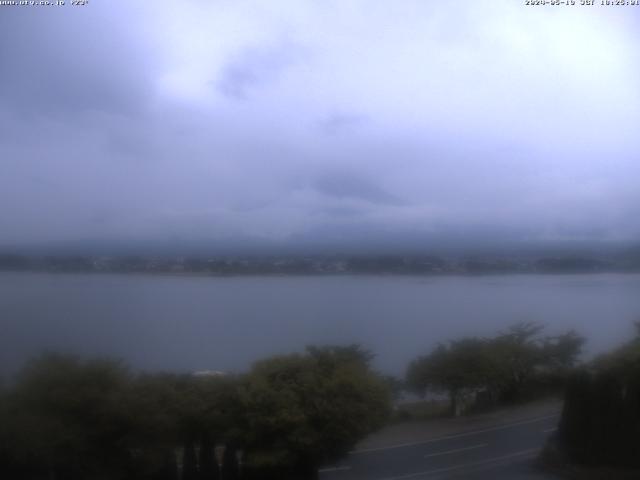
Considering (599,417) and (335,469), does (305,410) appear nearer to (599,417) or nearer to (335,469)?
(335,469)

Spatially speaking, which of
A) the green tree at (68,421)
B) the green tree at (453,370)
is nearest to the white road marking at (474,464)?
the green tree at (453,370)

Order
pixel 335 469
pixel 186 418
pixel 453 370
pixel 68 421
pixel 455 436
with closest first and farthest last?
pixel 68 421
pixel 186 418
pixel 335 469
pixel 453 370
pixel 455 436

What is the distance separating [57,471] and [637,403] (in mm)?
5142

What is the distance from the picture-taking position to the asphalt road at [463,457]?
21.4 ft

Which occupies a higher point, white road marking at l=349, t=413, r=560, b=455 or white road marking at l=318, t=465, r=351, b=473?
white road marking at l=349, t=413, r=560, b=455

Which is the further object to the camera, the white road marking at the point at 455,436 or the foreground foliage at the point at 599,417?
the foreground foliage at the point at 599,417

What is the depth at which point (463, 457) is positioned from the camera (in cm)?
684

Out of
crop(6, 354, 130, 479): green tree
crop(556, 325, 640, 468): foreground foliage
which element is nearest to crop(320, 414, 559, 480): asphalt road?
crop(556, 325, 640, 468): foreground foliage

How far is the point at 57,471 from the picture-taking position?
577 cm

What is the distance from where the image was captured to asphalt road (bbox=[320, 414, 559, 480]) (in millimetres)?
6531

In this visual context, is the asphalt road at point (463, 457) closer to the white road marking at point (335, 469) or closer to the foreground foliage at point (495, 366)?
the white road marking at point (335, 469)

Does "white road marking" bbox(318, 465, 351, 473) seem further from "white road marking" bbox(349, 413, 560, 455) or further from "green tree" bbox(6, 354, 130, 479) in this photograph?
"green tree" bbox(6, 354, 130, 479)

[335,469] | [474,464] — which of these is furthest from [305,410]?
[474,464]

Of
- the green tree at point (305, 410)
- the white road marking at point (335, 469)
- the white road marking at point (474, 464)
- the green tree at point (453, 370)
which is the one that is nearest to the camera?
the green tree at point (305, 410)
